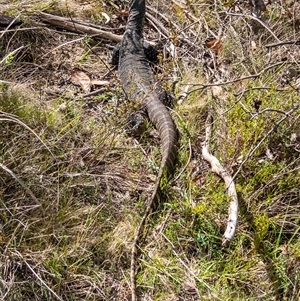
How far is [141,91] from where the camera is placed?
4.75 m

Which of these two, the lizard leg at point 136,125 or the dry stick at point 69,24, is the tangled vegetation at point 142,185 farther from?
the dry stick at point 69,24

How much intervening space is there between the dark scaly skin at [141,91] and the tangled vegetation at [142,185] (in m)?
0.09

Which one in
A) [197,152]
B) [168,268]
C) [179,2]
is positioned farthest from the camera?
[179,2]

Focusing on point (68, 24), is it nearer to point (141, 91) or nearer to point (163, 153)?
point (141, 91)

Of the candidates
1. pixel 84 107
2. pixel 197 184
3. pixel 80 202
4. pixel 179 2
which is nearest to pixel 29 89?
pixel 84 107

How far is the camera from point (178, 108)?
480 centimetres

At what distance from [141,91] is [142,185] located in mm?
963

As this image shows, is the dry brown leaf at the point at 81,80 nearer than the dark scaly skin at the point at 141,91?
No

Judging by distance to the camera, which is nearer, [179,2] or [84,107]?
[84,107]

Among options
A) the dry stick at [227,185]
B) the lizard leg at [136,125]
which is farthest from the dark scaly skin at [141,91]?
the dry stick at [227,185]

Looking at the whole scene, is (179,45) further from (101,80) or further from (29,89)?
(29,89)

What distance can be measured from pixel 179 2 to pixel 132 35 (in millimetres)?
847

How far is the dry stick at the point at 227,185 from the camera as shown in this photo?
11.7 ft

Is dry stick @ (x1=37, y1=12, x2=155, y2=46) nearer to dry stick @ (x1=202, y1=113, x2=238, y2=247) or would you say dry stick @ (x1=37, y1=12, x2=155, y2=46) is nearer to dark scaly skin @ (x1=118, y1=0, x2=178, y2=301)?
dark scaly skin @ (x1=118, y1=0, x2=178, y2=301)
